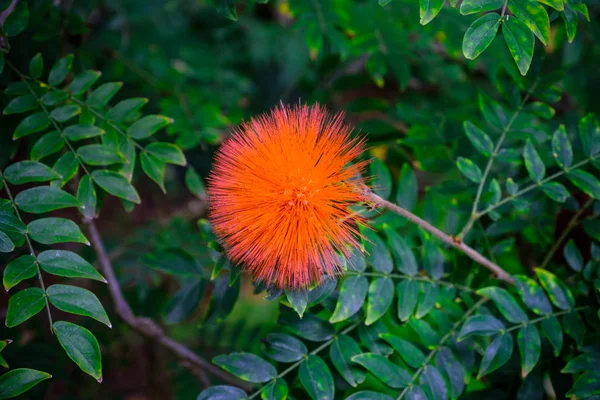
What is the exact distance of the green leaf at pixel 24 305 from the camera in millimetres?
1091

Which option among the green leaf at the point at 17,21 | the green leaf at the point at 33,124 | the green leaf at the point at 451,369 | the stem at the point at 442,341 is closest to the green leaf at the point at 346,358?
the stem at the point at 442,341

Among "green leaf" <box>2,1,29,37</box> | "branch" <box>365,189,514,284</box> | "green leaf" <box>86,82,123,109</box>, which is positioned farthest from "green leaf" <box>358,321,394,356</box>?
"green leaf" <box>2,1,29,37</box>

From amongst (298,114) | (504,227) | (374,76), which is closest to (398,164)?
(374,76)

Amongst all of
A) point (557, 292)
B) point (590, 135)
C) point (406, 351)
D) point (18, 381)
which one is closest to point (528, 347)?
point (557, 292)

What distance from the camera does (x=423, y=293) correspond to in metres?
1.45

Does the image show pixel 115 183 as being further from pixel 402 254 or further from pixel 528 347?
pixel 528 347

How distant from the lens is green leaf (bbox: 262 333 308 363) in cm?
137

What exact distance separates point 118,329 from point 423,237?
4.96 feet

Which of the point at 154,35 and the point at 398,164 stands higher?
the point at 154,35

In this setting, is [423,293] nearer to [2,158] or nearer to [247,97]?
[2,158]

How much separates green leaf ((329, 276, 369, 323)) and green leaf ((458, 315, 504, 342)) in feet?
0.92

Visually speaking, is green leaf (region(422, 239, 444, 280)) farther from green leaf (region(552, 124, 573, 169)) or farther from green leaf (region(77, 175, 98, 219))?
green leaf (region(77, 175, 98, 219))

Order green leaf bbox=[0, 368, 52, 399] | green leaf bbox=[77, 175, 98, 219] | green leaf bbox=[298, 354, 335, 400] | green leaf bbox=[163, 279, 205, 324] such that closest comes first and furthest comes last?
green leaf bbox=[0, 368, 52, 399] → green leaf bbox=[298, 354, 335, 400] → green leaf bbox=[77, 175, 98, 219] → green leaf bbox=[163, 279, 205, 324]

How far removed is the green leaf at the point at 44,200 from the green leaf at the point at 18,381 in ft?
1.28
